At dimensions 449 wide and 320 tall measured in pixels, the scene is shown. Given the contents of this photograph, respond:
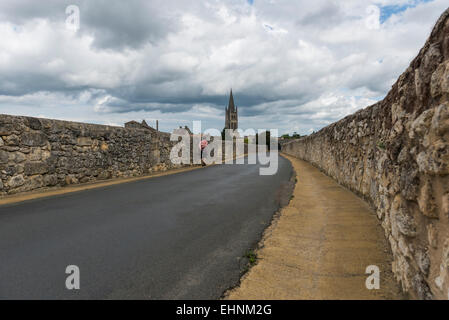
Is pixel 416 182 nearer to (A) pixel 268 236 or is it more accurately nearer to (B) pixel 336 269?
(B) pixel 336 269

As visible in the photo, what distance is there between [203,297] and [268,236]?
171cm

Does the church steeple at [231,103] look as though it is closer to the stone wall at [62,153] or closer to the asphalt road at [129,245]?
the stone wall at [62,153]

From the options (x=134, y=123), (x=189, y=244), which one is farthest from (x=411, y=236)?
(x=134, y=123)

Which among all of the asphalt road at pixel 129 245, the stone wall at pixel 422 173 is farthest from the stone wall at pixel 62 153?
the stone wall at pixel 422 173

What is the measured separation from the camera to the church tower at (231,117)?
333 feet

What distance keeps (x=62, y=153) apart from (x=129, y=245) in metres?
6.98

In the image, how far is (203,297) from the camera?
2225 mm

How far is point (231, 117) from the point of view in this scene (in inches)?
4033

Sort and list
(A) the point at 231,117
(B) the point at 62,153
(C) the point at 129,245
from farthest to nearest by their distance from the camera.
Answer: (A) the point at 231,117
(B) the point at 62,153
(C) the point at 129,245

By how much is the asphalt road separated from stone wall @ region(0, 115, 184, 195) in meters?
1.94

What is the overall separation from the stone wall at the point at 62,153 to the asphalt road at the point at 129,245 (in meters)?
1.94

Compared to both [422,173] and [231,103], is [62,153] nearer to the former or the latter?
[422,173]

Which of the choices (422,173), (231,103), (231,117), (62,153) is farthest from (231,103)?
(422,173)
